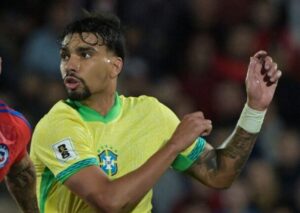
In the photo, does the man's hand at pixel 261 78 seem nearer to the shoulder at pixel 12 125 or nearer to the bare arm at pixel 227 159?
the bare arm at pixel 227 159

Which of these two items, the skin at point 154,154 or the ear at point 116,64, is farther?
the ear at point 116,64

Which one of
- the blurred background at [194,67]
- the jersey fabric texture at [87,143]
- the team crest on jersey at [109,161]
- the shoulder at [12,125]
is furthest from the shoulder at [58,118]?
the blurred background at [194,67]

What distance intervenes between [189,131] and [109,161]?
0.47 metres

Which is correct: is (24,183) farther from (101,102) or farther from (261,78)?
(261,78)

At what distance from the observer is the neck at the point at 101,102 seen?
523cm

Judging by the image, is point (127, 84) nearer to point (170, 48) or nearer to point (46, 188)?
point (170, 48)

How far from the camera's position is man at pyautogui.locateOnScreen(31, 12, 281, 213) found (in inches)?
190

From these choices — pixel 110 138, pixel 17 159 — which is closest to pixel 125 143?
pixel 110 138

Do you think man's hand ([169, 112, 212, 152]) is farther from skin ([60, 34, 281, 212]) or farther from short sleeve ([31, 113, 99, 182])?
short sleeve ([31, 113, 99, 182])

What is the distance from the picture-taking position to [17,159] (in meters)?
5.18

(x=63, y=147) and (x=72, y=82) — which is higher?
(x=72, y=82)

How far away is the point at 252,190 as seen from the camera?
846cm

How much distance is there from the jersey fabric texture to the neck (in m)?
0.02

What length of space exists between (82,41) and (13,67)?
14.4ft
